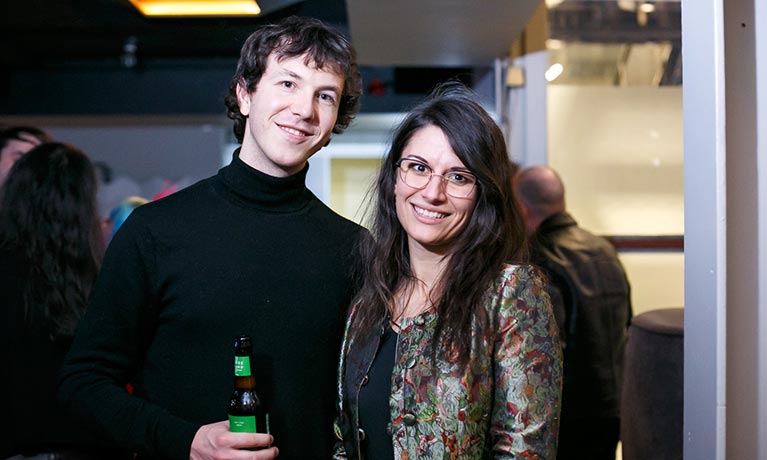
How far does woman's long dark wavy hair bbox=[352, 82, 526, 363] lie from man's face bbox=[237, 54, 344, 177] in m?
0.18

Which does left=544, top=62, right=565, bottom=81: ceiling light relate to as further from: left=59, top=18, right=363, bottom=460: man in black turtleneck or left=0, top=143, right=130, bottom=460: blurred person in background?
left=59, top=18, right=363, bottom=460: man in black turtleneck

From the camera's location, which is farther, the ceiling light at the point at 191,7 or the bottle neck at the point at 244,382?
the ceiling light at the point at 191,7

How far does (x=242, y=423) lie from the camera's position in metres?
1.54

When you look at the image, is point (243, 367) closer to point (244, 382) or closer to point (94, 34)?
point (244, 382)

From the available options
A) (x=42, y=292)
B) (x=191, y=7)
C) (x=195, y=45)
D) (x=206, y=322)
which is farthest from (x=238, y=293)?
(x=195, y=45)

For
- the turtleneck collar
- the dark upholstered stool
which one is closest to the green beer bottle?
the turtleneck collar

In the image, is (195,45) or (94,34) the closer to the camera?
(94,34)

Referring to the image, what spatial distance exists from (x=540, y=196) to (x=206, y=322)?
236 centimetres

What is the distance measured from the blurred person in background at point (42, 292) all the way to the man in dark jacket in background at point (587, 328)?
1921mm

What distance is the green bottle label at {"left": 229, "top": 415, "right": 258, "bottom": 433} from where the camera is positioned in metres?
1.54

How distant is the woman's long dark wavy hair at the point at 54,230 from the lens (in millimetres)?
2453

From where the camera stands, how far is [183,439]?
1594 mm

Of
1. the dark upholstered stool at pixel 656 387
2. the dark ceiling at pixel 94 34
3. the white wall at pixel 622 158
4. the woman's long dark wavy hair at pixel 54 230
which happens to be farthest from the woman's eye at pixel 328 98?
the white wall at pixel 622 158

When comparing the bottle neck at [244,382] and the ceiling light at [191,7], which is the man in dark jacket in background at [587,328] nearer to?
the ceiling light at [191,7]
